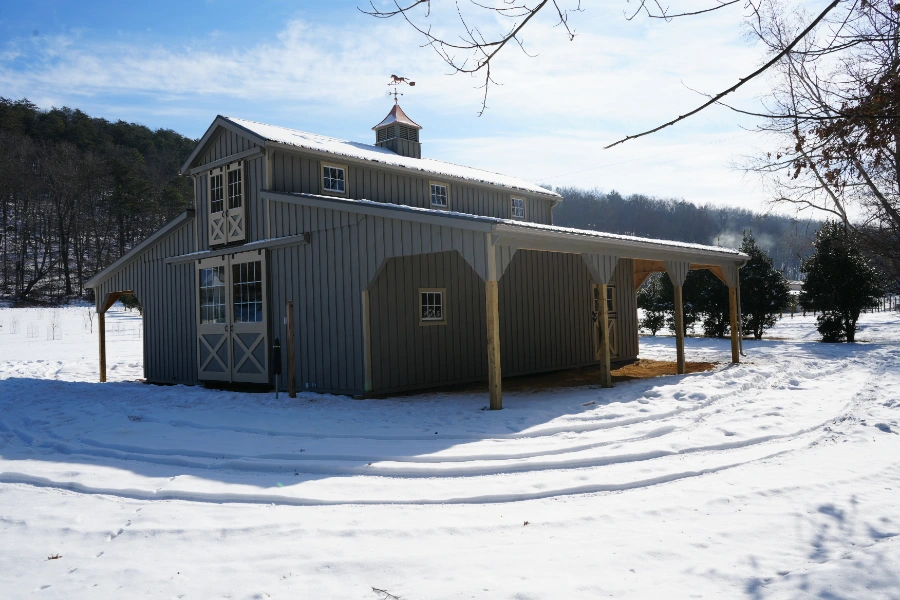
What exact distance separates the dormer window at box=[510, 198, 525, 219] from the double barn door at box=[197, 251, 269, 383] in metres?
8.02

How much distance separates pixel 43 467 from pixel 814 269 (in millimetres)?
23638

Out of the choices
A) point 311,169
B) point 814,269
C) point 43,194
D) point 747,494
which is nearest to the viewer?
point 747,494

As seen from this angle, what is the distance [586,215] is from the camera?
93.1m

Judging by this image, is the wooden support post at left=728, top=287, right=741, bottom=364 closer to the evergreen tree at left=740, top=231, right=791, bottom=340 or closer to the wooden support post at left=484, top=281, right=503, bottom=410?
the wooden support post at left=484, top=281, right=503, bottom=410

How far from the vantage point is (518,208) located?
18.0 meters

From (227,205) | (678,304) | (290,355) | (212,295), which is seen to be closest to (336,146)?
(227,205)

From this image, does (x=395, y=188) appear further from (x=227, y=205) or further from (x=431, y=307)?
(x=227, y=205)

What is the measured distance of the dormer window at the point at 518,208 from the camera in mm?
17875

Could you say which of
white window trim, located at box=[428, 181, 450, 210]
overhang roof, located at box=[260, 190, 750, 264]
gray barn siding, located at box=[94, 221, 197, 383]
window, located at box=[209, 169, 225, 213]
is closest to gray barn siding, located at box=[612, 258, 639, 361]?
overhang roof, located at box=[260, 190, 750, 264]

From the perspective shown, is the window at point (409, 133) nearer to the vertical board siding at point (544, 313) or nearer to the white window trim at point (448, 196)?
the white window trim at point (448, 196)

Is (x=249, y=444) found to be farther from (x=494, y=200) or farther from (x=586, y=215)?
(x=586, y=215)

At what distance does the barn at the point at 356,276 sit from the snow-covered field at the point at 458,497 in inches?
59.0

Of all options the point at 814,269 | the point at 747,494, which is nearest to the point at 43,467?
the point at 747,494

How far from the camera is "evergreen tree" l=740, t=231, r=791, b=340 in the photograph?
22859 millimetres
